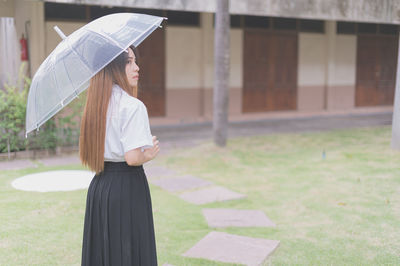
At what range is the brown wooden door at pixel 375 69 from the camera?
1520 centimetres

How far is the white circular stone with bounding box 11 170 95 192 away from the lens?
5.65m

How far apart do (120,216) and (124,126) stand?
0.53m

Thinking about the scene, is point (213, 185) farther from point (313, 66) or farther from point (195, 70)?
point (313, 66)

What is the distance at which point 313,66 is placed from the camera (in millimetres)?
14195

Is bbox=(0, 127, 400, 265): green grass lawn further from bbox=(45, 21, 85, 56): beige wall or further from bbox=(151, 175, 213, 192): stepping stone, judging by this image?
bbox=(45, 21, 85, 56): beige wall

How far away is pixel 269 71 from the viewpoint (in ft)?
43.9

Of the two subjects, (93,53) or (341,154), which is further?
(341,154)

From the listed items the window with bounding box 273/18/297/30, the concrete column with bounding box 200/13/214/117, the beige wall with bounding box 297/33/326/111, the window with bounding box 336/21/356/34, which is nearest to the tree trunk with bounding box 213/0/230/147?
the concrete column with bounding box 200/13/214/117

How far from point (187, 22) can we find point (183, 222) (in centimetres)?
834

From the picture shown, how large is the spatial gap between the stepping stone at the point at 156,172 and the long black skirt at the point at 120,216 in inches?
148

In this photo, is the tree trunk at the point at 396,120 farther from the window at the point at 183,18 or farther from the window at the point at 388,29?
the window at the point at 388,29

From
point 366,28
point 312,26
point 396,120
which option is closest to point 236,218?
point 396,120

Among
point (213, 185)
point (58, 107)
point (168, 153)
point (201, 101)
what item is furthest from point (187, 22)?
point (58, 107)

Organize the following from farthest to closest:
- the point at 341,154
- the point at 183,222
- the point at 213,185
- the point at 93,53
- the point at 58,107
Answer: the point at 341,154
the point at 213,185
the point at 183,222
the point at 58,107
the point at 93,53
